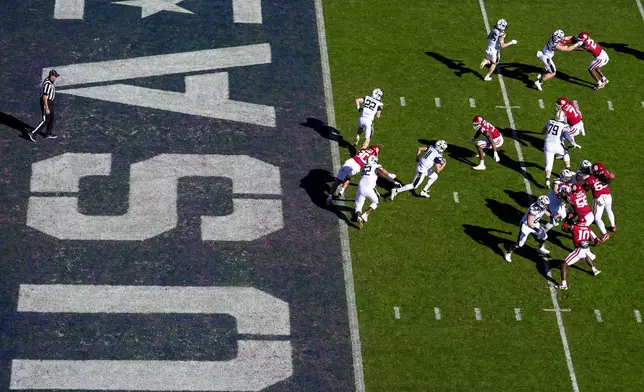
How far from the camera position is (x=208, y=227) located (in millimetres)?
29062

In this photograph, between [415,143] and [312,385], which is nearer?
[312,385]

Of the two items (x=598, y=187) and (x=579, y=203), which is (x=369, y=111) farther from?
(x=598, y=187)

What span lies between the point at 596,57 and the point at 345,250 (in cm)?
1011

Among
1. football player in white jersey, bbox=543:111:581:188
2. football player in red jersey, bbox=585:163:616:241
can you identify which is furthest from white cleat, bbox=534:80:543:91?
football player in red jersey, bbox=585:163:616:241

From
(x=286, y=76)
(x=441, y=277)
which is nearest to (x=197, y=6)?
(x=286, y=76)

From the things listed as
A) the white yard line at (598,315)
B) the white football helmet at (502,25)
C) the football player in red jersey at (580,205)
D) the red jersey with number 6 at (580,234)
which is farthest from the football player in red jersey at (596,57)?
the white yard line at (598,315)

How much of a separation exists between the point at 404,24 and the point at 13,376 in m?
16.1

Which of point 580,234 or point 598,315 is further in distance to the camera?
point 580,234

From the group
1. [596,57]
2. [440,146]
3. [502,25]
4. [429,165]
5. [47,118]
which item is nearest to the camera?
[440,146]

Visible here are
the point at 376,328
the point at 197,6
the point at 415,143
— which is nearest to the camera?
the point at 376,328

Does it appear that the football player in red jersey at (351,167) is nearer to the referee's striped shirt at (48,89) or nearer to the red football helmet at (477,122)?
the red football helmet at (477,122)

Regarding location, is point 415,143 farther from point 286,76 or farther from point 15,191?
point 15,191

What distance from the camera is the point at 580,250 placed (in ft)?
93.3

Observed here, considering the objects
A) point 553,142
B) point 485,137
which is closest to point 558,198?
point 553,142
